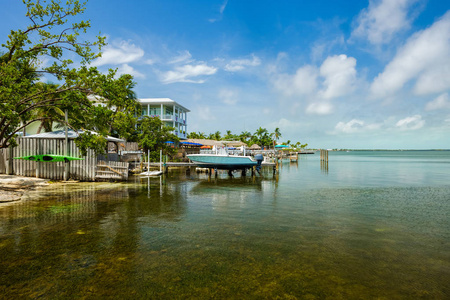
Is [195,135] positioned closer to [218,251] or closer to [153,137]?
[153,137]

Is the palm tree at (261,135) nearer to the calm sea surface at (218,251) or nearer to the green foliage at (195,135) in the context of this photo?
the green foliage at (195,135)

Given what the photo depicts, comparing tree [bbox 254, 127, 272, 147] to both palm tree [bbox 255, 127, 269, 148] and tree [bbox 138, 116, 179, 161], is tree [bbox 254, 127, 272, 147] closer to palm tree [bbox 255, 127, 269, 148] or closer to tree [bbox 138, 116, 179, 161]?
palm tree [bbox 255, 127, 269, 148]

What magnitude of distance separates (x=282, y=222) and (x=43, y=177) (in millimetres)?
17097

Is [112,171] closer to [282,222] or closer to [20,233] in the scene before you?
[20,233]

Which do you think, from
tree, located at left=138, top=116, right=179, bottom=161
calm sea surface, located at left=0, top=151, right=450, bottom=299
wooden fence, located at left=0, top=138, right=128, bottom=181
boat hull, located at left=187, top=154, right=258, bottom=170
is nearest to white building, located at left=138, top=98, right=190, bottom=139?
tree, located at left=138, top=116, right=179, bottom=161

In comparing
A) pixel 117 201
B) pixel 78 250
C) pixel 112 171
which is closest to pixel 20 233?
pixel 78 250

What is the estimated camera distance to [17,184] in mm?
15703

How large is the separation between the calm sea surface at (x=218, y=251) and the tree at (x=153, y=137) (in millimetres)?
20703

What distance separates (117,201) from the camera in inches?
508

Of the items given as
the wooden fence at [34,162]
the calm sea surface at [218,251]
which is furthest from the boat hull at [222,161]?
the calm sea surface at [218,251]

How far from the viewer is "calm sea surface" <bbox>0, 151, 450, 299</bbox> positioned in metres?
5.02

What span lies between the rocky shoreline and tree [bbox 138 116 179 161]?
15963 millimetres

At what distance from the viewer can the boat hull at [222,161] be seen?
86.9ft

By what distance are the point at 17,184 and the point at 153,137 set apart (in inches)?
746
